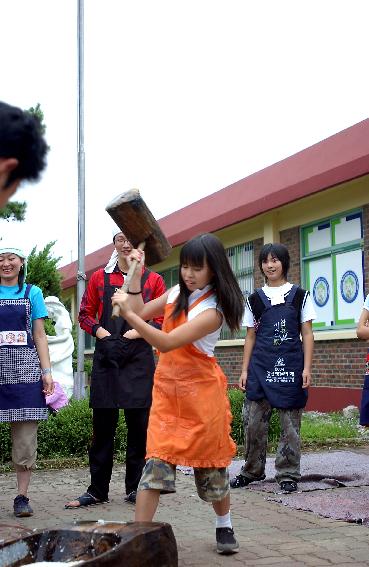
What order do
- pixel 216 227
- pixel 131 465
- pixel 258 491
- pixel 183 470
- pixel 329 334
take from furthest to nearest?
pixel 216 227
pixel 329 334
pixel 183 470
pixel 258 491
pixel 131 465

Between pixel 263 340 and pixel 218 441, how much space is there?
2338 mm

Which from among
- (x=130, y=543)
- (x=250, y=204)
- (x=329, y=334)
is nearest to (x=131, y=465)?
(x=130, y=543)

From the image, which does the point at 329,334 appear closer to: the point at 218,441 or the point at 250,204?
the point at 250,204

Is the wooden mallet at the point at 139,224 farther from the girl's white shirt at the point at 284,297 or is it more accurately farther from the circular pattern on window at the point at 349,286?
the circular pattern on window at the point at 349,286

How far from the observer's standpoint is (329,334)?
42.5 ft

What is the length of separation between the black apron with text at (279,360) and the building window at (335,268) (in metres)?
5.98

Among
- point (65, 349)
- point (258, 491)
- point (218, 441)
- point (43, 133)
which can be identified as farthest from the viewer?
point (65, 349)

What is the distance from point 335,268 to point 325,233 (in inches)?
25.7

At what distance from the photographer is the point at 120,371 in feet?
19.9

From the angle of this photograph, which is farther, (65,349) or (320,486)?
(65,349)

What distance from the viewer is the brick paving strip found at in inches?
176

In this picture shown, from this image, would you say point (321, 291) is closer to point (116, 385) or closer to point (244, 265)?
point (244, 265)

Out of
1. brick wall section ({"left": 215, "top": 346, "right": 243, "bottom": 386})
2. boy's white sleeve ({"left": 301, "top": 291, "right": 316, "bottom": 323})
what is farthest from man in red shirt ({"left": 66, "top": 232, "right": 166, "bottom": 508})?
brick wall section ({"left": 215, "top": 346, "right": 243, "bottom": 386})

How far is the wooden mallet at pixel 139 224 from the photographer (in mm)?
4391
